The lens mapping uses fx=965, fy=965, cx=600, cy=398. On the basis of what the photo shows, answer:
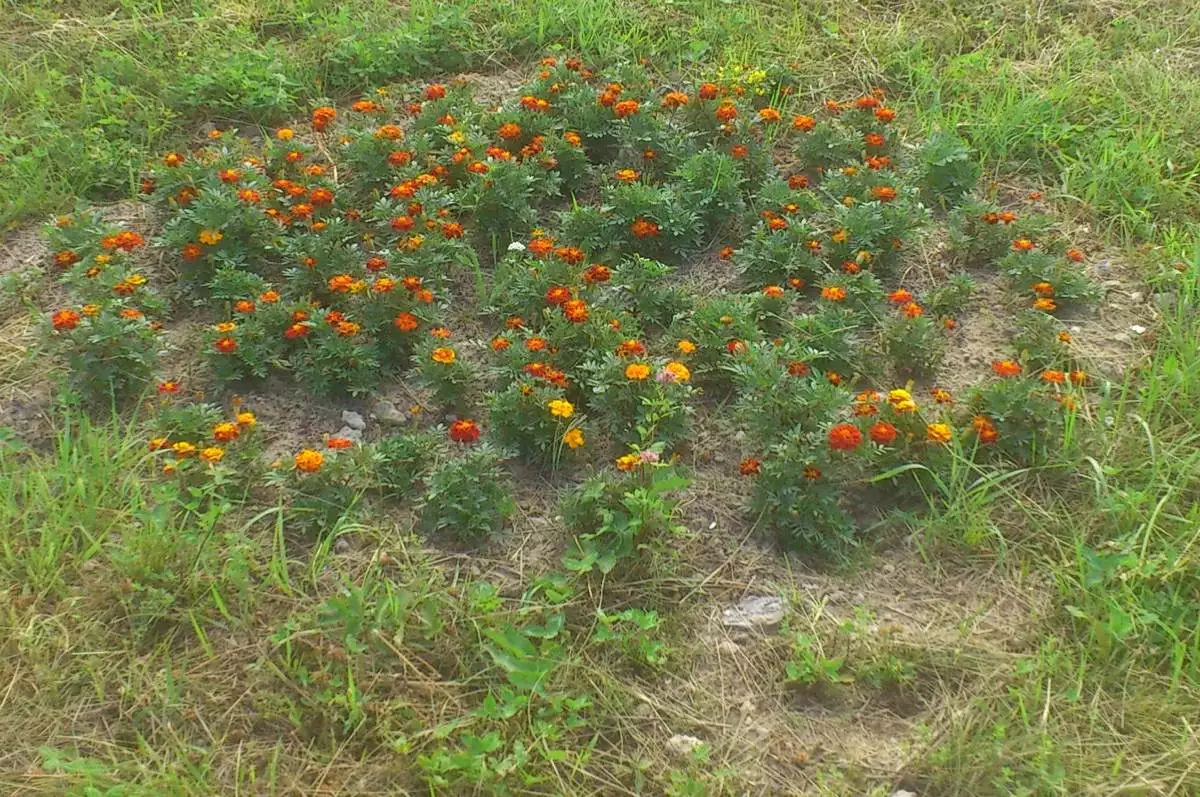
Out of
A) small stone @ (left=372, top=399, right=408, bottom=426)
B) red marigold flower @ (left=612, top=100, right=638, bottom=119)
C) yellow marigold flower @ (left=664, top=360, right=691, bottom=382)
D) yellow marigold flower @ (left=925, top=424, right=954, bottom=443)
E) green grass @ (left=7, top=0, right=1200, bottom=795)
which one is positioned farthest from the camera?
red marigold flower @ (left=612, top=100, right=638, bottom=119)

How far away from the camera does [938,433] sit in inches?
104

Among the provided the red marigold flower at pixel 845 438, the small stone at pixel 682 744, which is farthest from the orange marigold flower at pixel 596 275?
the small stone at pixel 682 744

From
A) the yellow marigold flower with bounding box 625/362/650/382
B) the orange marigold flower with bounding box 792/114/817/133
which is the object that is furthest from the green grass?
the orange marigold flower with bounding box 792/114/817/133

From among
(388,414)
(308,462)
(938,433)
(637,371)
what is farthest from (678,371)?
(308,462)

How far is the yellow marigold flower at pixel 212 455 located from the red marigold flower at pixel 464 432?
614 mm

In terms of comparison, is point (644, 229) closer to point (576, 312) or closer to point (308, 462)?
point (576, 312)

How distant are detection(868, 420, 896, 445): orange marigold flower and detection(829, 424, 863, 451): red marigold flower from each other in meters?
0.10

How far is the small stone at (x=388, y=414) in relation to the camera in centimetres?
290

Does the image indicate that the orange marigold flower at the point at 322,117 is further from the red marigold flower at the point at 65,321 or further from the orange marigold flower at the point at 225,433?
the orange marigold flower at the point at 225,433

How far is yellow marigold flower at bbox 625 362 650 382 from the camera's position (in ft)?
8.88

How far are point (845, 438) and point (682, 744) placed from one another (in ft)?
2.88

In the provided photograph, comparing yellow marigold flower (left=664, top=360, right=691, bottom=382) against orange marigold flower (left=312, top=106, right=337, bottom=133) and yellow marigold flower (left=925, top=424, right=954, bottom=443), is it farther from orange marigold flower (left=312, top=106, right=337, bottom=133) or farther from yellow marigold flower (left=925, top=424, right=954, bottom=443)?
orange marigold flower (left=312, top=106, right=337, bottom=133)

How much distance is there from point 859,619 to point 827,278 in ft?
4.23

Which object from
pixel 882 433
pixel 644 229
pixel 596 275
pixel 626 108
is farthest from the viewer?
pixel 626 108
